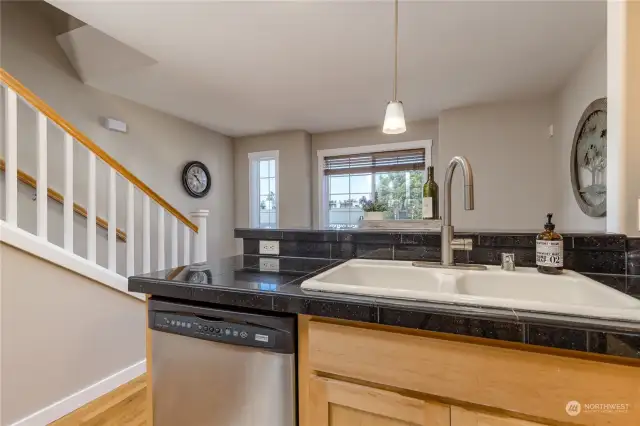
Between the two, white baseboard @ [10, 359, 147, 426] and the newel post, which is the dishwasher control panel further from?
the newel post

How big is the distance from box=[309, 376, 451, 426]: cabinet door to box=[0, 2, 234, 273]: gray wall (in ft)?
8.24

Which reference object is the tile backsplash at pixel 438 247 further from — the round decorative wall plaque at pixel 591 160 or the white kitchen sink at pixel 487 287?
the round decorative wall plaque at pixel 591 160

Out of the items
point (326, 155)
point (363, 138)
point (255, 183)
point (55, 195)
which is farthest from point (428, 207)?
point (255, 183)

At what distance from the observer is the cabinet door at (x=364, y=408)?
0.71 m

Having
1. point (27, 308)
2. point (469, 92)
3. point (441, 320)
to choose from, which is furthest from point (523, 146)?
point (27, 308)

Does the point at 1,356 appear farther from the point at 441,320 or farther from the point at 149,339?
the point at 441,320

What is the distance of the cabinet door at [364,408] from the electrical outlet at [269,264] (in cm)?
48

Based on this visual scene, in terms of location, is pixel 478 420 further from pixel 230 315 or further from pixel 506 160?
pixel 506 160

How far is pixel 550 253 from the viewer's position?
3.25 ft

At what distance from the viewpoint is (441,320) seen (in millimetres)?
671

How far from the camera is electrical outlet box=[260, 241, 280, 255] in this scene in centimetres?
151

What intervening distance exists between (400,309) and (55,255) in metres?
1.92

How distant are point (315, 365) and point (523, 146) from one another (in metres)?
3.37

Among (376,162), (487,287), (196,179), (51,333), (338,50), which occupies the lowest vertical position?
(51,333)
